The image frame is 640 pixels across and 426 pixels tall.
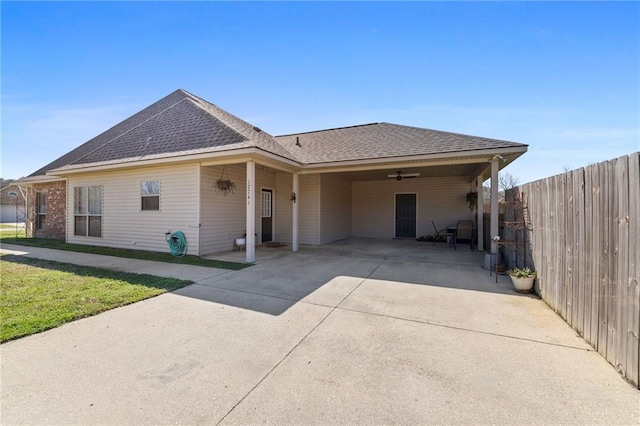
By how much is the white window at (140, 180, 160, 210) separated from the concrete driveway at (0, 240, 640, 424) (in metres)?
5.28

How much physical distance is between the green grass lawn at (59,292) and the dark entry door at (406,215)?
418 inches

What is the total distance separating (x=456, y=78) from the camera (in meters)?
7.69

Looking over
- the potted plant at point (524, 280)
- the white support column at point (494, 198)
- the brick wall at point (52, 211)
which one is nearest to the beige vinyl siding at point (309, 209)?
the white support column at point (494, 198)

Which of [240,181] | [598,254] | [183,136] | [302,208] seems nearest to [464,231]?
[302,208]

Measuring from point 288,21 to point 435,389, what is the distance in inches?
316

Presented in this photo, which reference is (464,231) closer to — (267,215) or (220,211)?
(267,215)

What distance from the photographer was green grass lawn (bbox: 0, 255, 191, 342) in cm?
331

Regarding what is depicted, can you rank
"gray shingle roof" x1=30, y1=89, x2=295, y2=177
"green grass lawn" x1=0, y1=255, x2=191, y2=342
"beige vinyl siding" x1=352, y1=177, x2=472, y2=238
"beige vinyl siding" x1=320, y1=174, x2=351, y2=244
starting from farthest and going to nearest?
"beige vinyl siding" x1=352, y1=177, x2=472, y2=238 → "beige vinyl siding" x1=320, y1=174, x2=351, y2=244 → "gray shingle roof" x1=30, y1=89, x2=295, y2=177 → "green grass lawn" x1=0, y1=255, x2=191, y2=342

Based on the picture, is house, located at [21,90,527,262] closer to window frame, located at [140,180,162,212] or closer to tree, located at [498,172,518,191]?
window frame, located at [140,180,162,212]

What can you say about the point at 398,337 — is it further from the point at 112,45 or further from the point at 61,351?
the point at 112,45

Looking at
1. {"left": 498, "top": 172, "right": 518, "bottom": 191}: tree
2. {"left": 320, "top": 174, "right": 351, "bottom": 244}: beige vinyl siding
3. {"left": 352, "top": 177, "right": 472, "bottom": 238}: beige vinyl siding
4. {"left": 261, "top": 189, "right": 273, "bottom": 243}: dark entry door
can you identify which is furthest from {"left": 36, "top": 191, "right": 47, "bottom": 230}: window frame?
{"left": 498, "top": 172, "right": 518, "bottom": 191}: tree

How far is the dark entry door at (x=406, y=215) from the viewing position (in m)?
13.4

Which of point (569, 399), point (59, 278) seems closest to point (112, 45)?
point (59, 278)

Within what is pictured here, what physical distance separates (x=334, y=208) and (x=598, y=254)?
9692mm
